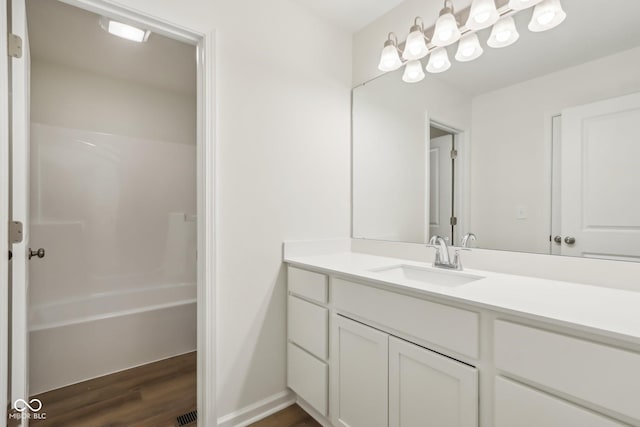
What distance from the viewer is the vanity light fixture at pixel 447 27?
1.47m

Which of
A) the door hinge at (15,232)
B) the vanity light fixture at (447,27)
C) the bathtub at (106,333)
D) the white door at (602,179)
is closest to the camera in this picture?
the white door at (602,179)

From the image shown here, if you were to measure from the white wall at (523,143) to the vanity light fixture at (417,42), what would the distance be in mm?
420

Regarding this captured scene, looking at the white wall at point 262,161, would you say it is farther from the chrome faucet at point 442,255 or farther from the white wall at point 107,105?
the white wall at point 107,105

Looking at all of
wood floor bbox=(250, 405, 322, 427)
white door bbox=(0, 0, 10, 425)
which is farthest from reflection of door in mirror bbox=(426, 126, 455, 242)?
white door bbox=(0, 0, 10, 425)

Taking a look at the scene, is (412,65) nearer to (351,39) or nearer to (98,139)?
(351,39)

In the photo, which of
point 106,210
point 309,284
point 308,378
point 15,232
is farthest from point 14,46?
point 308,378

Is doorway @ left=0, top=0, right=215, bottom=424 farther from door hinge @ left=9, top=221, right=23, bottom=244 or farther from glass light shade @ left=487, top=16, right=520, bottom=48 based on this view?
glass light shade @ left=487, top=16, right=520, bottom=48

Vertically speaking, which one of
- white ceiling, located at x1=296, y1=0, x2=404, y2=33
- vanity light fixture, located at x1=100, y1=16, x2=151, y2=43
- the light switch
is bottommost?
the light switch

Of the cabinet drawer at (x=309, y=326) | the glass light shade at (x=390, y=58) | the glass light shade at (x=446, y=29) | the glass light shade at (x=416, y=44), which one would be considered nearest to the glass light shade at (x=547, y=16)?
the glass light shade at (x=446, y=29)

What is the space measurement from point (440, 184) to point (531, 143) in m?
0.47

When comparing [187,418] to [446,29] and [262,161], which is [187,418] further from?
[446,29]

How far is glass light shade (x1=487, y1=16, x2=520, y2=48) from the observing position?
1350mm

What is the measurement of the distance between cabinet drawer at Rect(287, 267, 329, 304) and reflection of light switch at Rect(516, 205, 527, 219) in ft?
3.11

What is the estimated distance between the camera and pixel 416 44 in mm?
1642
